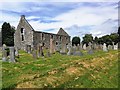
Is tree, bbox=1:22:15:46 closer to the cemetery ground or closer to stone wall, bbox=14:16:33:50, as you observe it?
stone wall, bbox=14:16:33:50

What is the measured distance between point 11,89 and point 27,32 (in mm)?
51102

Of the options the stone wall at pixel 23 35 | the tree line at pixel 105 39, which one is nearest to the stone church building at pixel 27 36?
the stone wall at pixel 23 35

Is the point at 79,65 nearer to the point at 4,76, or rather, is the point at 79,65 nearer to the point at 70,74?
the point at 70,74

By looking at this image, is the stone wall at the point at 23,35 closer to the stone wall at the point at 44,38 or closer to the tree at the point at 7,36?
the stone wall at the point at 44,38

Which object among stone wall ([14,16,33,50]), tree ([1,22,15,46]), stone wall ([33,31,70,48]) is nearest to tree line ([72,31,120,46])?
stone wall ([33,31,70,48])

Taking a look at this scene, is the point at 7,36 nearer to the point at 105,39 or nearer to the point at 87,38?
the point at 105,39

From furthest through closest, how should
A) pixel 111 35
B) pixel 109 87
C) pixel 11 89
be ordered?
pixel 111 35
pixel 109 87
pixel 11 89

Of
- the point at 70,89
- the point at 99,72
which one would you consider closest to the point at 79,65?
the point at 99,72

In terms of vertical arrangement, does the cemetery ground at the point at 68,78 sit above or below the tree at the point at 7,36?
below

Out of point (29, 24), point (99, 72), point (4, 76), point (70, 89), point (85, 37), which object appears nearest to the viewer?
point (70, 89)

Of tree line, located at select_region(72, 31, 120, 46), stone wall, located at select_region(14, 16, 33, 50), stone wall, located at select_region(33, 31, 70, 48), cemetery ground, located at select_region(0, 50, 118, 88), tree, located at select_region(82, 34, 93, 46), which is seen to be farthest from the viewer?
tree, located at select_region(82, 34, 93, 46)

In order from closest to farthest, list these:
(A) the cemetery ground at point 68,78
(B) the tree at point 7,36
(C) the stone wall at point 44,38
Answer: (A) the cemetery ground at point 68,78 < (C) the stone wall at point 44,38 < (B) the tree at point 7,36

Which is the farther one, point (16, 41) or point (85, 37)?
point (85, 37)

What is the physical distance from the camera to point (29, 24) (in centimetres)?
6178
